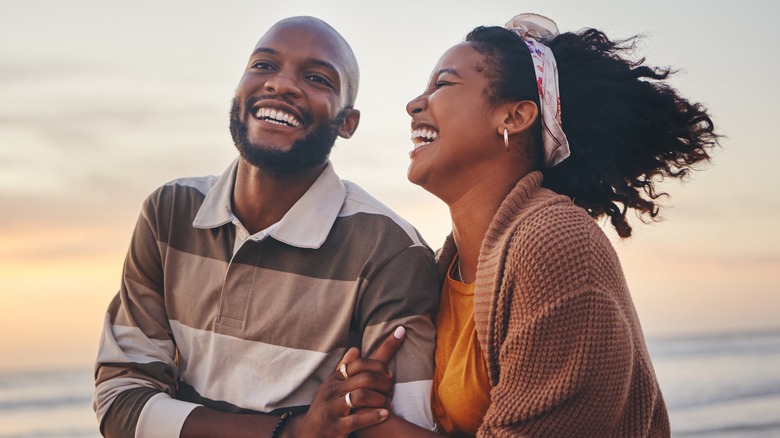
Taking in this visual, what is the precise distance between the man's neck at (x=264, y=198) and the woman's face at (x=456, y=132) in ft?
1.85

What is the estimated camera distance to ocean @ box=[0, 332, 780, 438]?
9828 mm

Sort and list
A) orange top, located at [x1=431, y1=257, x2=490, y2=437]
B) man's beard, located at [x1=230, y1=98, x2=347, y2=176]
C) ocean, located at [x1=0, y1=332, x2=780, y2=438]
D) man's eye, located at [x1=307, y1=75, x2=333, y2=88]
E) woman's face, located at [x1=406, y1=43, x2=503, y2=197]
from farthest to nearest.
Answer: ocean, located at [x1=0, y1=332, x2=780, y2=438] → man's eye, located at [x1=307, y1=75, x2=333, y2=88] → man's beard, located at [x1=230, y1=98, x2=347, y2=176] → woman's face, located at [x1=406, y1=43, x2=503, y2=197] → orange top, located at [x1=431, y1=257, x2=490, y2=437]

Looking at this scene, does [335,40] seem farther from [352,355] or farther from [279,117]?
[352,355]

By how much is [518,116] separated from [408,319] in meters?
0.87

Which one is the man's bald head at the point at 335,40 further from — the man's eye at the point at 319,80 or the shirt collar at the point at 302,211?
the shirt collar at the point at 302,211

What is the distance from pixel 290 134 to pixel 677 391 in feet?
33.3

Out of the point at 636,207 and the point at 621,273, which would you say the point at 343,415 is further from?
the point at 636,207

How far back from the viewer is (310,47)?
3.64m

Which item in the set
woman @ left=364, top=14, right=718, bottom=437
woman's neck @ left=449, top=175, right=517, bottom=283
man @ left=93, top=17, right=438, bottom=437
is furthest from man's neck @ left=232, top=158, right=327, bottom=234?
woman's neck @ left=449, top=175, right=517, bottom=283

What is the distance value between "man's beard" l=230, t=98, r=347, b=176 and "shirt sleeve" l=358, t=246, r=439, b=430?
23.4 inches

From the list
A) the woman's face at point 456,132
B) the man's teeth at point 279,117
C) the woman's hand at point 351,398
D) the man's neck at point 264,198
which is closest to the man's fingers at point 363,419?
the woman's hand at point 351,398

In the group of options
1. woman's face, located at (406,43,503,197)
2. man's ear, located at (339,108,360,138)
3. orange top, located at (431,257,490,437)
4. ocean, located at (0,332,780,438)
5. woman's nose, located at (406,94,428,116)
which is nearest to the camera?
orange top, located at (431,257,490,437)

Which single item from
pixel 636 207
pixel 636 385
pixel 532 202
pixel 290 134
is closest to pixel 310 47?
pixel 290 134

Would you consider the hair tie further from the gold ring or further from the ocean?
the ocean
